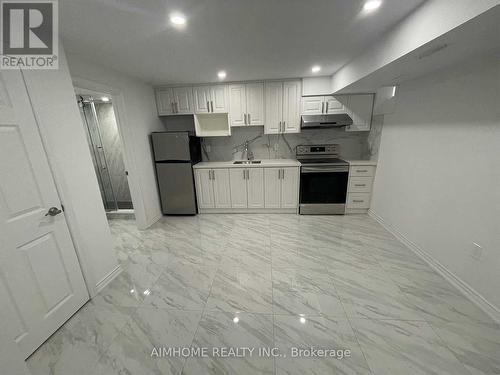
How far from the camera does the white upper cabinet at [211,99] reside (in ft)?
11.3

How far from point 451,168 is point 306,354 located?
2.19m

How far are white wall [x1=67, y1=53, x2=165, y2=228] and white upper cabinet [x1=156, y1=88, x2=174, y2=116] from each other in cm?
9

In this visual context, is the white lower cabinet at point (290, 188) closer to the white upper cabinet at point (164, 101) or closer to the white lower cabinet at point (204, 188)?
the white lower cabinet at point (204, 188)

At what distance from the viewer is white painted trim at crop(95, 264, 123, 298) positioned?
194 cm

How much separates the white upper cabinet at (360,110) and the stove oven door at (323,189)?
81 cm

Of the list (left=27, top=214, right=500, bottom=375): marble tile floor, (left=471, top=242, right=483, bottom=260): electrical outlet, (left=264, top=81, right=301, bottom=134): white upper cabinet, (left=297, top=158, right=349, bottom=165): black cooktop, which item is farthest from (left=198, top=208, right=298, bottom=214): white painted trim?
(left=471, top=242, right=483, bottom=260): electrical outlet

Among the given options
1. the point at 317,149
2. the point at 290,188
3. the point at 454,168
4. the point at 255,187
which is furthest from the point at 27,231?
the point at 317,149

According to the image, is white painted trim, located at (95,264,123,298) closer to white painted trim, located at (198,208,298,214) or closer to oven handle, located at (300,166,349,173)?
white painted trim, located at (198,208,298,214)

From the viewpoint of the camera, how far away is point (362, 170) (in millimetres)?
3326

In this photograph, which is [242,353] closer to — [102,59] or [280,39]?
[280,39]

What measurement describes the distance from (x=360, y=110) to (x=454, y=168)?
187cm

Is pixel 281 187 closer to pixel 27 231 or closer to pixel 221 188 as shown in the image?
pixel 221 188

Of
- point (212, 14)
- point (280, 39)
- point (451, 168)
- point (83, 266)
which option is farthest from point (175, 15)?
point (451, 168)

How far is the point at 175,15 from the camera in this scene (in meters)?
1.37
